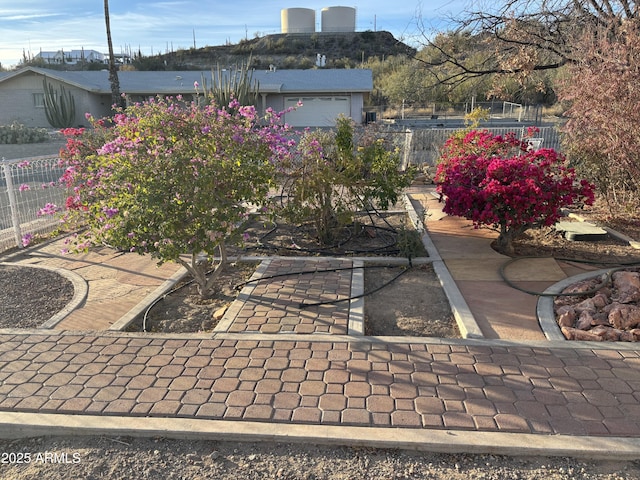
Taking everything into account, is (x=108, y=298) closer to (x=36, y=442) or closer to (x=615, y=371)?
(x=36, y=442)

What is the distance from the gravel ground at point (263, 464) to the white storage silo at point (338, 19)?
85003 mm

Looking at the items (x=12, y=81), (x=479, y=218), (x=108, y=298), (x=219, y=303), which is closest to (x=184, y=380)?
(x=219, y=303)

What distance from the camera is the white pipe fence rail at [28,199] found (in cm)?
728

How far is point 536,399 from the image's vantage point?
3291 mm

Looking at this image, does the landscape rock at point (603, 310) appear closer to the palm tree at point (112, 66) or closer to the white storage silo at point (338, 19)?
the palm tree at point (112, 66)

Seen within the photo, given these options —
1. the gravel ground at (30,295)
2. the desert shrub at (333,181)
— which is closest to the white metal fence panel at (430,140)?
the desert shrub at (333,181)

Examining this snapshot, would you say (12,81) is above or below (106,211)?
above

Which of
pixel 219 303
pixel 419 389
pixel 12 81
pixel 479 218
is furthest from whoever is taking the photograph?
pixel 12 81

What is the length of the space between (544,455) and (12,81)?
35587mm

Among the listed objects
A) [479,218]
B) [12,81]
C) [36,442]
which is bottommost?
[36,442]

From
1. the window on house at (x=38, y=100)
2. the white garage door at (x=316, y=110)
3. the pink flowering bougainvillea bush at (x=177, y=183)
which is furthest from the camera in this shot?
the window on house at (x=38, y=100)

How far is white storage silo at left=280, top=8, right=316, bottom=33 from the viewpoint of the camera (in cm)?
8156

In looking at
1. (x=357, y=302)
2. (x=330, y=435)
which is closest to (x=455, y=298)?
(x=357, y=302)

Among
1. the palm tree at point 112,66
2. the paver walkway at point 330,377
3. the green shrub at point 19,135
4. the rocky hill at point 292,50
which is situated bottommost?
the paver walkway at point 330,377
